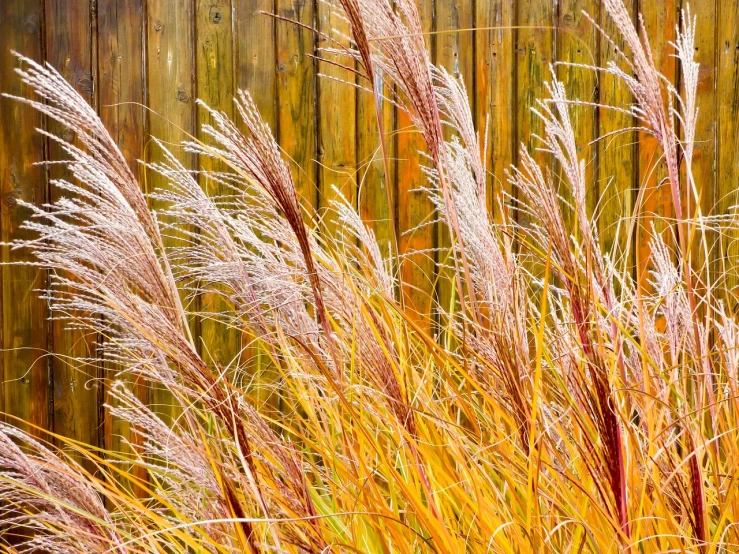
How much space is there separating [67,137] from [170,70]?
13.7 inches

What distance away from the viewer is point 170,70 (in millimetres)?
2025

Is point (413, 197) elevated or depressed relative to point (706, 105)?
depressed

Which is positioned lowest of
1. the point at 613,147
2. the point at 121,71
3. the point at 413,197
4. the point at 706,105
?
the point at 413,197

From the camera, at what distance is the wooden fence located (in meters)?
2.02

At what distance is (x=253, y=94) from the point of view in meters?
2.04

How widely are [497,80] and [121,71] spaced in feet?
3.47

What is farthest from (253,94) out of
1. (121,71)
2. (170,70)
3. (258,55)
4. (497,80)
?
(497,80)

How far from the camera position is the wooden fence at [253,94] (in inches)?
79.7

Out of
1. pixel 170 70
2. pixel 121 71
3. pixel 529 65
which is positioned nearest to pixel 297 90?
pixel 170 70

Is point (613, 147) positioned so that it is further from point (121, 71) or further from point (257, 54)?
point (121, 71)

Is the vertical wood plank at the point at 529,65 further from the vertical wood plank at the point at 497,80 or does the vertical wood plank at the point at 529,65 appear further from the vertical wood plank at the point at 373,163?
the vertical wood plank at the point at 373,163

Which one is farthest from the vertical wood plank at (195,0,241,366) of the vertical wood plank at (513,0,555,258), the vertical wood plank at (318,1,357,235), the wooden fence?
the vertical wood plank at (513,0,555,258)

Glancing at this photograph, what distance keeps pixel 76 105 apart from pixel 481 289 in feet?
1.90

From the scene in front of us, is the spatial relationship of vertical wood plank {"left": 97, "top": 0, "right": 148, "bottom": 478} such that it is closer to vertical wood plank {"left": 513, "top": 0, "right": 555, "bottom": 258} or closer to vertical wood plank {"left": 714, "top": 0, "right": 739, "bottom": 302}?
vertical wood plank {"left": 513, "top": 0, "right": 555, "bottom": 258}
